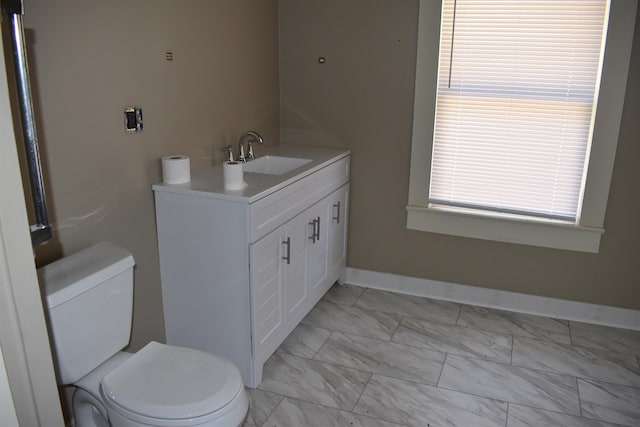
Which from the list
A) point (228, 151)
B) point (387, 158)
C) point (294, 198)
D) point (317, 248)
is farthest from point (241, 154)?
point (387, 158)

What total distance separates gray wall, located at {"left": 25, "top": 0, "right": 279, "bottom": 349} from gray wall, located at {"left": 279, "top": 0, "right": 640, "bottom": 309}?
0.48 m

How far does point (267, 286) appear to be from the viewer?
243 centimetres

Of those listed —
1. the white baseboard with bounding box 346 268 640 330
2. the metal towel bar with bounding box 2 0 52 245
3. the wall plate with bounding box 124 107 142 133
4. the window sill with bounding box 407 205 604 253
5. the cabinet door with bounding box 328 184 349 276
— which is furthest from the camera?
the cabinet door with bounding box 328 184 349 276

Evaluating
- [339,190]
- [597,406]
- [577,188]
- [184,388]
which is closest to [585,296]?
[577,188]

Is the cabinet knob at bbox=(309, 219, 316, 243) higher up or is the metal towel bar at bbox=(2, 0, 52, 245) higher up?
the metal towel bar at bbox=(2, 0, 52, 245)

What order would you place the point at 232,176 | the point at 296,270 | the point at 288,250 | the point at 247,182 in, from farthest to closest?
the point at 296,270, the point at 288,250, the point at 247,182, the point at 232,176

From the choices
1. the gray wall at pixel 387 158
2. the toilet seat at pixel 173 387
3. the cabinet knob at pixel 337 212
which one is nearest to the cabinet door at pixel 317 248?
the cabinet knob at pixel 337 212

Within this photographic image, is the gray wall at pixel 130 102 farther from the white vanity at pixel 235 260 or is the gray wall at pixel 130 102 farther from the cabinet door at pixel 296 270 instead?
the cabinet door at pixel 296 270

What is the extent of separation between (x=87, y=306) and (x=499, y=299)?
2.39 meters

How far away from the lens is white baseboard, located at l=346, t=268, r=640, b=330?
308cm

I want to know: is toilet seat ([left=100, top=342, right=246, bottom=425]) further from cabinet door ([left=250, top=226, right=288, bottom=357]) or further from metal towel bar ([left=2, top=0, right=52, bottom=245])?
metal towel bar ([left=2, top=0, right=52, bottom=245])

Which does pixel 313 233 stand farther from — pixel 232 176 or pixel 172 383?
pixel 172 383

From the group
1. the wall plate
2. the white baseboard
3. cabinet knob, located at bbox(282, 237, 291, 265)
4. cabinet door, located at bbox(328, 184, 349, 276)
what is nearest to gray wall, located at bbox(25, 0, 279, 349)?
the wall plate

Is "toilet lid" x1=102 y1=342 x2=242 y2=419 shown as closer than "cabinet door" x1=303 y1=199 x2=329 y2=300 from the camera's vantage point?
Yes
